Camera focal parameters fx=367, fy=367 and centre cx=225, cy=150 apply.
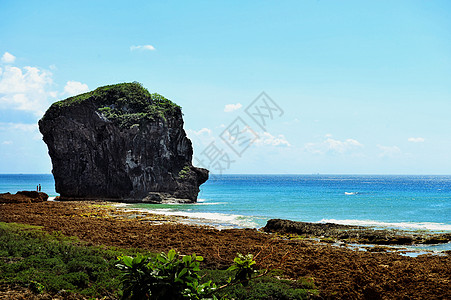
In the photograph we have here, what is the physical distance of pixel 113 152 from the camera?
50.5 m

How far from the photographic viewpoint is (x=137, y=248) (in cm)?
1501

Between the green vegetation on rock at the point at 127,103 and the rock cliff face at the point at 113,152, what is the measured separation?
13cm

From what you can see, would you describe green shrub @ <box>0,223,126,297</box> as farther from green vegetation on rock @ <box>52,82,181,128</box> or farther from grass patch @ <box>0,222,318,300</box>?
green vegetation on rock @ <box>52,82,181,128</box>

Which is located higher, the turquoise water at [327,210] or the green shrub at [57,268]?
the green shrub at [57,268]

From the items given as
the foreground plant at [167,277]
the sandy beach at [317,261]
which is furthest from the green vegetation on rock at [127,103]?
the foreground plant at [167,277]

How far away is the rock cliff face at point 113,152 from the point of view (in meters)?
49.7

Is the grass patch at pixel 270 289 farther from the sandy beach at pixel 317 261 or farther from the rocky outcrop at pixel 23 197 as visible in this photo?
the rocky outcrop at pixel 23 197

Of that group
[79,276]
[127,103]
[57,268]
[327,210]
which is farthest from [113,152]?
[79,276]

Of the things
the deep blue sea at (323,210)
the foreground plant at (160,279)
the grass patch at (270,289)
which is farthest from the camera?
the deep blue sea at (323,210)

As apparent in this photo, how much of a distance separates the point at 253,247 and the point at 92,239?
7.40 meters

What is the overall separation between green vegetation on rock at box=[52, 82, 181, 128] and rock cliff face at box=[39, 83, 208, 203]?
13 centimetres

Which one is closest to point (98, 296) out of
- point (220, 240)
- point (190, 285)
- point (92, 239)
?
point (190, 285)

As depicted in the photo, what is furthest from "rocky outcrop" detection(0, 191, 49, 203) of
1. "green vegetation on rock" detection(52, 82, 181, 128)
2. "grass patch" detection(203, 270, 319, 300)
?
"grass patch" detection(203, 270, 319, 300)

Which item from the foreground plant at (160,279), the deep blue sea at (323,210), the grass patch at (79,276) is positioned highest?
the foreground plant at (160,279)
